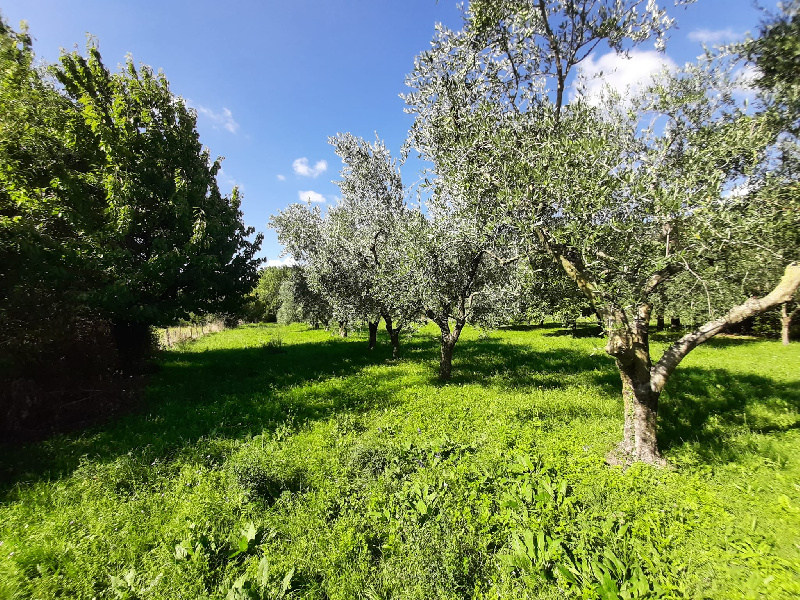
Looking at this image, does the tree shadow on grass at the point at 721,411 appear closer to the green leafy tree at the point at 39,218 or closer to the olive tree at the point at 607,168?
the olive tree at the point at 607,168

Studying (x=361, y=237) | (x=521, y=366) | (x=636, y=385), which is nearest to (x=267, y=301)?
(x=361, y=237)

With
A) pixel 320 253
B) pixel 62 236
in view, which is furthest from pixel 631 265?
pixel 62 236

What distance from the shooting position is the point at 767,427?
31.7 feet

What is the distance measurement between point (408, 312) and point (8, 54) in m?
19.5

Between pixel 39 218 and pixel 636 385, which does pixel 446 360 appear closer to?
pixel 636 385

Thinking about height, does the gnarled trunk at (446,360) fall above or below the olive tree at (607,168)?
below

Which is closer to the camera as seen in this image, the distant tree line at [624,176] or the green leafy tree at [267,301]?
the distant tree line at [624,176]

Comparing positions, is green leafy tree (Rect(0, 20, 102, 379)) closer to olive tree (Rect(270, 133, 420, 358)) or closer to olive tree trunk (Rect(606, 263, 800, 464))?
olive tree (Rect(270, 133, 420, 358))

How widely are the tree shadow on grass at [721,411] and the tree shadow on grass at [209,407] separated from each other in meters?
9.24

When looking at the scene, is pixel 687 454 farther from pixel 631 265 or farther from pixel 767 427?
pixel 631 265

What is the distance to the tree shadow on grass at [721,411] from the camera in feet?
28.7

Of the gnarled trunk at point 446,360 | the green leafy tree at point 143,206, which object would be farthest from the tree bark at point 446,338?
the green leafy tree at point 143,206

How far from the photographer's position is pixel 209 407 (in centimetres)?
1218

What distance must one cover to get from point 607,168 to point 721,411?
10.2m
